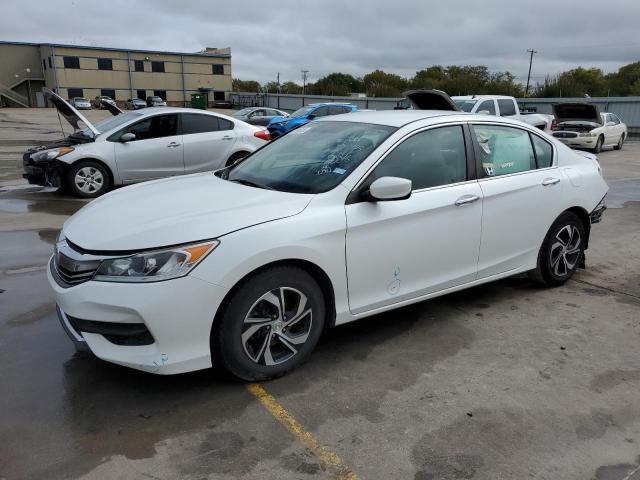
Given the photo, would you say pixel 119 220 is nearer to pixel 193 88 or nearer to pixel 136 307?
pixel 136 307

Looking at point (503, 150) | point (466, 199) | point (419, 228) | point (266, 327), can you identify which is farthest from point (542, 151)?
point (266, 327)

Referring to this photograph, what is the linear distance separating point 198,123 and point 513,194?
22.6ft

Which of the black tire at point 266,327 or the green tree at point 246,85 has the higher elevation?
the green tree at point 246,85

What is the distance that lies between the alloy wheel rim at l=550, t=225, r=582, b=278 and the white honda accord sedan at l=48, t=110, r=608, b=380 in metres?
0.02

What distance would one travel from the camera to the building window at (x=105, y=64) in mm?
76750

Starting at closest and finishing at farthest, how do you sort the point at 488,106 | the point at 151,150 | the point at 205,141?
the point at 151,150 → the point at 205,141 → the point at 488,106

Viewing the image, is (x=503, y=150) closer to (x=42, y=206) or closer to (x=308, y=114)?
(x=42, y=206)

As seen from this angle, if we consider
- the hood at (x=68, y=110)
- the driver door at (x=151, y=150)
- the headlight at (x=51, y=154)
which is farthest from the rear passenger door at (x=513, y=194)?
the headlight at (x=51, y=154)

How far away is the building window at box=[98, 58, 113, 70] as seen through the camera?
76.8 meters

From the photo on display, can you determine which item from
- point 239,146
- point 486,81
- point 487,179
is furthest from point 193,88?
point 487,179

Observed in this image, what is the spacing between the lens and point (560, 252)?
4859 millimetres

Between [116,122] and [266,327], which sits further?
[116,122]

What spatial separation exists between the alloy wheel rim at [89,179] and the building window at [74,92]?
75312 millimetres

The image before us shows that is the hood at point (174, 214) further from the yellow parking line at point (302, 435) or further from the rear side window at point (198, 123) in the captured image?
the rear side window at point (198, 123)
